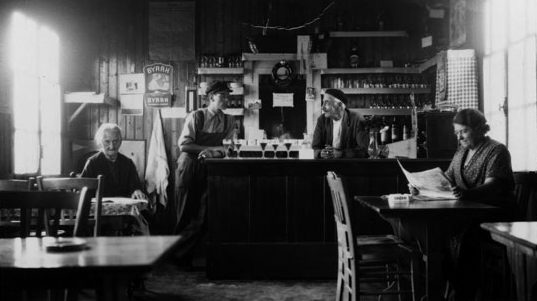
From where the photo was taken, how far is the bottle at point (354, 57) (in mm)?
7188

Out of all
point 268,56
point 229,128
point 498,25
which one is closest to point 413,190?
point 229,128

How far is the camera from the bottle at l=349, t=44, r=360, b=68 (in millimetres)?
7188

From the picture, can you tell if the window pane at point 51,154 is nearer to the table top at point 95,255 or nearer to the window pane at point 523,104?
the table top at point 95,255

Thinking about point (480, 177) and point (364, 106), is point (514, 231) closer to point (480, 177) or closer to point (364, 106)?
point (480, 177)

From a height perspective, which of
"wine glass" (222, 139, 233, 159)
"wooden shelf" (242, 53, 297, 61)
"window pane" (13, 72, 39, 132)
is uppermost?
"wooden shelf" (242, 53, 297, 61)

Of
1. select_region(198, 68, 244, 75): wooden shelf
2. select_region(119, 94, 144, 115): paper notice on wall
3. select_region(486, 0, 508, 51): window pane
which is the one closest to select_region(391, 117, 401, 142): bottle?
select_region(486, 0, 508, 51): window pane

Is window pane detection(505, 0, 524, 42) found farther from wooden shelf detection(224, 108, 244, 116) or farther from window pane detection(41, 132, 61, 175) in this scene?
window pane detection(41, 132, 61, 175)

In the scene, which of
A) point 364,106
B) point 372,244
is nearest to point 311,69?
point 364,106

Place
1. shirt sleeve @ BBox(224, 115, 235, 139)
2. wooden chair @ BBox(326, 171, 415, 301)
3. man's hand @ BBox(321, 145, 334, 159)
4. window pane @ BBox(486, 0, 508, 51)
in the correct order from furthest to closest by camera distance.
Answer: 1. shirt sleeve @ BBox(224, 115, 235, 139)
2. window pane @ BBox(486, 0, 508, 51)
3. man's hand @ BBox(321, 145, 334, 159)
4. wooden chair @ BBox(326, 171, 415, 301)

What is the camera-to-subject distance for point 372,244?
3375 millimetres

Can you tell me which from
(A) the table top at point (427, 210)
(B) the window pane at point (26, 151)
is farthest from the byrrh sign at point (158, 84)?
(A) the table top at point (427, 210)

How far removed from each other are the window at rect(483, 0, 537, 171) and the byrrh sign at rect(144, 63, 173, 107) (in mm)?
3975

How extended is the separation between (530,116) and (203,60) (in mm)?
4035

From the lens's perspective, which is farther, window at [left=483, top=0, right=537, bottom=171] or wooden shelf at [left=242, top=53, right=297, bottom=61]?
wooden shelf at [left=242, top=53, right=297, bottom=61]
